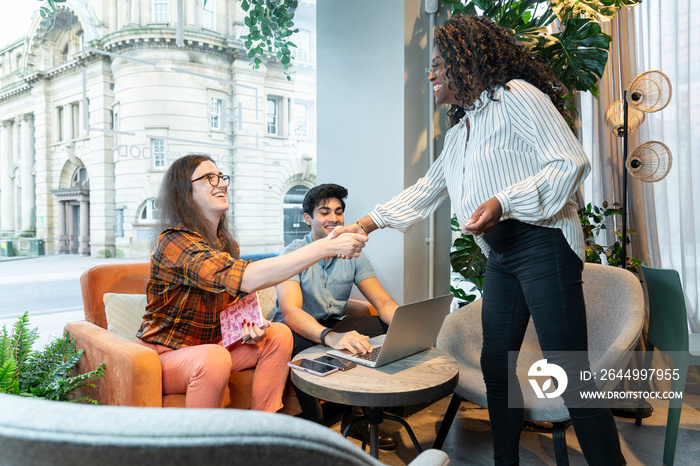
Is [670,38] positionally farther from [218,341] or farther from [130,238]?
[130,238]

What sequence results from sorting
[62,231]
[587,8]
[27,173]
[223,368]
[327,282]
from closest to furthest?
[223,368]
[327,282]
[587,8]
[27,173]
[62,231]

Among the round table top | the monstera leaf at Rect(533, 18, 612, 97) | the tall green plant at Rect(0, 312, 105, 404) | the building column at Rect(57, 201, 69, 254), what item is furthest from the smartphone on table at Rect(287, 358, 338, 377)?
the monstera leaf at Rect(533, 18, 612, 97)

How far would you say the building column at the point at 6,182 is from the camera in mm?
2580

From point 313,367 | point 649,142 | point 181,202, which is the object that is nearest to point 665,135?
point 649,142

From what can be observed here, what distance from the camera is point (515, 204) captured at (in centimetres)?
134

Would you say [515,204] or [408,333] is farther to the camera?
[408,333]

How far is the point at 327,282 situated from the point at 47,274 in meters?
1.71

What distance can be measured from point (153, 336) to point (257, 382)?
0.47m

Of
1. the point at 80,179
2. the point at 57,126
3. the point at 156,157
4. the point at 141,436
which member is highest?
the point at 57,126

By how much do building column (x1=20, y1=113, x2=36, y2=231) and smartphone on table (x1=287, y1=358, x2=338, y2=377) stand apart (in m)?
2.02

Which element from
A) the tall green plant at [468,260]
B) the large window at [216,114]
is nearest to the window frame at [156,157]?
the large window at [216,114]

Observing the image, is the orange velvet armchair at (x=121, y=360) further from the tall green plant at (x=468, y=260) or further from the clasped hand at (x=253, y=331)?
the tall green plant at (x=468, y=260)

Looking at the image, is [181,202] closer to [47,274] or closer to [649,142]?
[47,274]

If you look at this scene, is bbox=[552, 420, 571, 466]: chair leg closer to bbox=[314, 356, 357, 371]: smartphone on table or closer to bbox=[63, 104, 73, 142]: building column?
bbox=[314, 356, 357, 371]: smartphone on table
